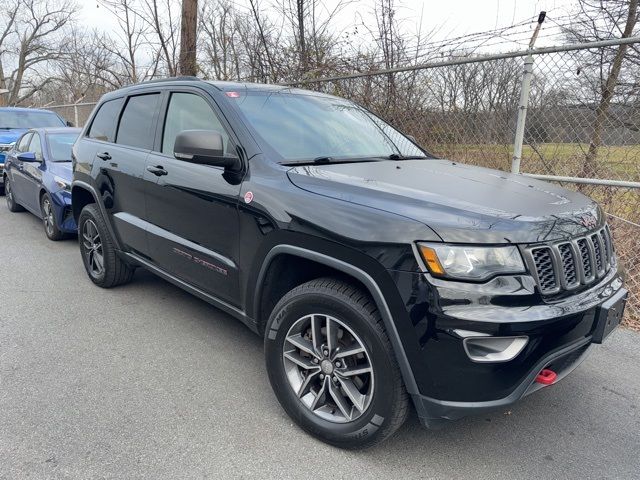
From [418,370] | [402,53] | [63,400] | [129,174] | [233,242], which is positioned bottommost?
[63,400]

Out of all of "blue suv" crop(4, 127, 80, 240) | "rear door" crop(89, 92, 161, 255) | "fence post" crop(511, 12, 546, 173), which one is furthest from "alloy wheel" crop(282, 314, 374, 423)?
"blue suv" crop(4, 127, 80, 240)

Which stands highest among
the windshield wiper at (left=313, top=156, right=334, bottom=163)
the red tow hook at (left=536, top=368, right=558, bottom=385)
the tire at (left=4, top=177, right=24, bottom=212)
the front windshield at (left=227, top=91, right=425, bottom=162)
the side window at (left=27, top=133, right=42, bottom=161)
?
the front windshield at (left=227, top=91, right=425, bottom=162)

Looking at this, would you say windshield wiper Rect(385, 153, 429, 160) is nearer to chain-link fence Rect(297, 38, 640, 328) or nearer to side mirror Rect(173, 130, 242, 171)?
side mirror Rect(173, 130, 242, 171)

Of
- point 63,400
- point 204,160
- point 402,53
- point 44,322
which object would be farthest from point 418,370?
point 402,53

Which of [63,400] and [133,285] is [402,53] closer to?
[133,285]

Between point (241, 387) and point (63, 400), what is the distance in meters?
1.03

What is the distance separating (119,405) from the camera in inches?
108

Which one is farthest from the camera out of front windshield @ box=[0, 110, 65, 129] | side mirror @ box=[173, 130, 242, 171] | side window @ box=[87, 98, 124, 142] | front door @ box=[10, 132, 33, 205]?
Answer: front windshield @ box=[0, 110, 65, 129]

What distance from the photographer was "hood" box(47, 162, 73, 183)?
6.06 m

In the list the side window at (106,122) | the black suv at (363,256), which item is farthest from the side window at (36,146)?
the black suv at (363,256)

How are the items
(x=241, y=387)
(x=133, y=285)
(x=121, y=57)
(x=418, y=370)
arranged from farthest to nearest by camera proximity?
(x=121, y=57), (x=133, y=285), (x=241, y=387), (x=418, y=370)

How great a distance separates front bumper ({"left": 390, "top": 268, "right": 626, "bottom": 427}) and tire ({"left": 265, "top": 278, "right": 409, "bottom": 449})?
166 millimetres

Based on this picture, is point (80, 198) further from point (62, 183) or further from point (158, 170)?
point (158, 170)

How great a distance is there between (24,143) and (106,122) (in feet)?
14.1
